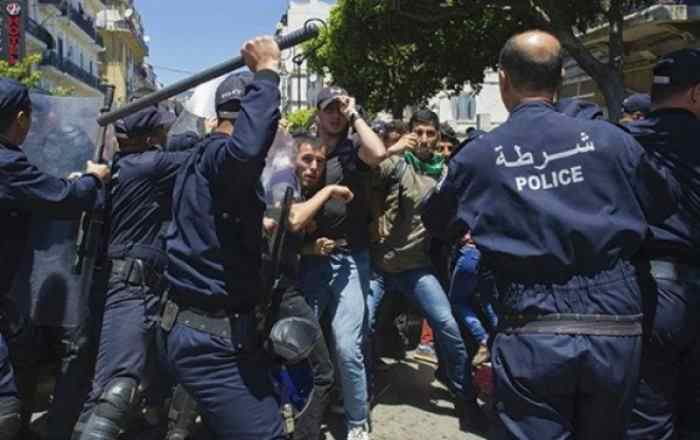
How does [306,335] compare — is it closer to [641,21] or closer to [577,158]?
[577,158]

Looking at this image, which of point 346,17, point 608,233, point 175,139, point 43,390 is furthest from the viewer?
point 346,17

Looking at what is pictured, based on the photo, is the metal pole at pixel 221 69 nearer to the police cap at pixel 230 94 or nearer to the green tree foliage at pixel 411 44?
the police cap at pixel 230 94

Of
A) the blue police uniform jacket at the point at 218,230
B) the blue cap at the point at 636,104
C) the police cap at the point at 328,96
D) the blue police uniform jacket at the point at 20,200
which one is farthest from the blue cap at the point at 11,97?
the blue cap at the point at 636,104

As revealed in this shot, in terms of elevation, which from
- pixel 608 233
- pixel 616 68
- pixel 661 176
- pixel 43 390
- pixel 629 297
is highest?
pixel 616 68

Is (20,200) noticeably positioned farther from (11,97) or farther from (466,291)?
(466,291)

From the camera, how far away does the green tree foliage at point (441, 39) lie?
47.0 feet

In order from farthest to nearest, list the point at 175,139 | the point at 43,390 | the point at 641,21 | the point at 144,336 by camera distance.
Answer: the point at 641,21, the point at 43,390, the point at 175,139, the point at 144,336

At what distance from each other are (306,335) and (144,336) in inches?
53.4

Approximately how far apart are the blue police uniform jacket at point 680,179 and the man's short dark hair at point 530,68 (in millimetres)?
573

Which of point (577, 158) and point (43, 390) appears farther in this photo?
point (43, 390)

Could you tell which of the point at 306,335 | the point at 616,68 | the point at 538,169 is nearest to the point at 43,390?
the point at 306,335

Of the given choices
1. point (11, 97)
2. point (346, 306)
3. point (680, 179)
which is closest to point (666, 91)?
point (680, 179)

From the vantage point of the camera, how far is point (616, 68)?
45.9ft

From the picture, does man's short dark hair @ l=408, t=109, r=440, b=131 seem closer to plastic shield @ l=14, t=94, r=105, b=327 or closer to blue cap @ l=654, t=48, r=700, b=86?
plastic shield @ l=14, t=94, r=105, b=327
